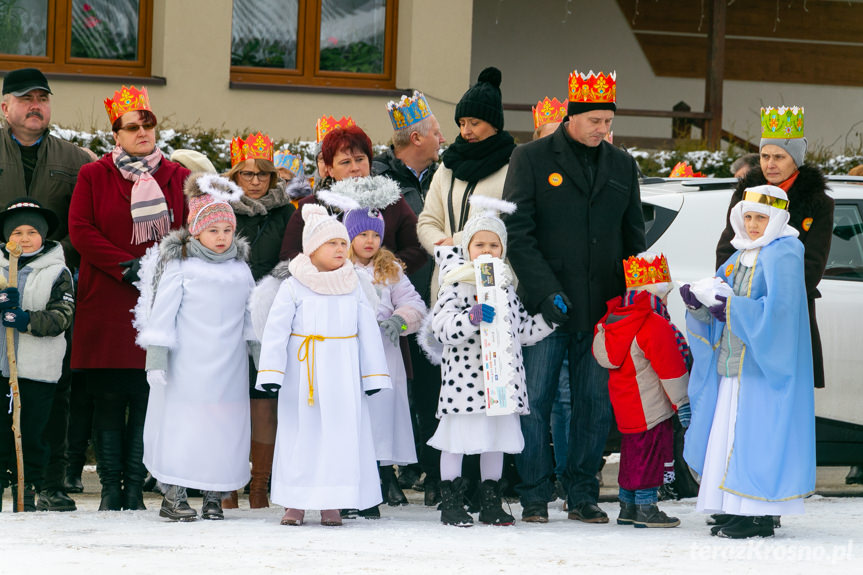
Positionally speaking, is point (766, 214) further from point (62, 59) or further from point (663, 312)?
point (62, 59)

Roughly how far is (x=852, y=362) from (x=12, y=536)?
469 cm

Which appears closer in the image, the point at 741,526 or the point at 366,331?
the point at 741,526

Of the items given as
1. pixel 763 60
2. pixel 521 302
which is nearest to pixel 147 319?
pixel 521 302

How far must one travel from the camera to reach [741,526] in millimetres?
6414

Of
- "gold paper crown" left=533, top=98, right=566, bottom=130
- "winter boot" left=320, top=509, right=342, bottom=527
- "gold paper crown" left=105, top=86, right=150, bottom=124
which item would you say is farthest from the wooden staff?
"gold paper crown" left=533, top=98, right=566, bottom=130

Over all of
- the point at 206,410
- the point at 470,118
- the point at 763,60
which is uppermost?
the point at 763,60

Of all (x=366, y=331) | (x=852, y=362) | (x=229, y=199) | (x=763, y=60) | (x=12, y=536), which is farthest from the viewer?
(x=763, y=60)

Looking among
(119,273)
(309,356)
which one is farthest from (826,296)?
(119,273)

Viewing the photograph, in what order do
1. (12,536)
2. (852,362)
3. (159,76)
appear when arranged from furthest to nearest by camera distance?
1. (159,76)
2. (852,362)
3. (12,536)

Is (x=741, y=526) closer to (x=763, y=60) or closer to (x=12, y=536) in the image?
(x=12, y=536)

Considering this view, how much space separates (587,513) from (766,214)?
1.75 metres

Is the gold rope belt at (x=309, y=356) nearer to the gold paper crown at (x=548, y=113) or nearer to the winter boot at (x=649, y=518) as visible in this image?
the winter boot at (x=649, y=518)

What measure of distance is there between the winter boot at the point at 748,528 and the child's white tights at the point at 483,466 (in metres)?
1.11

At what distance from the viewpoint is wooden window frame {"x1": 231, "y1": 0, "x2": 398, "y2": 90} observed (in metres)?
13.4
